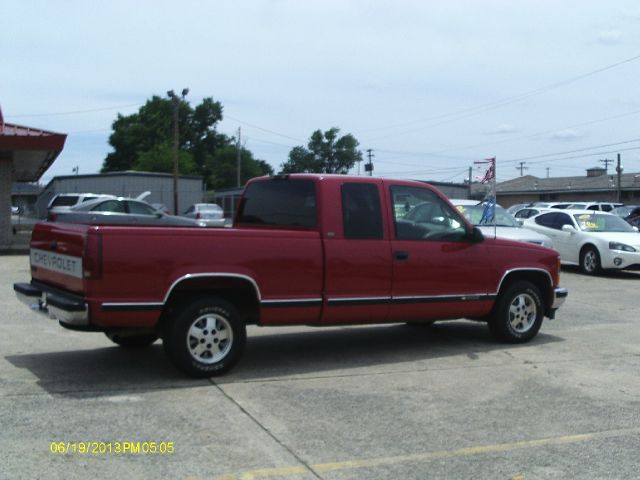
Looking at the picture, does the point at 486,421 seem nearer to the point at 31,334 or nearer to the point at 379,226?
the point at 379,226

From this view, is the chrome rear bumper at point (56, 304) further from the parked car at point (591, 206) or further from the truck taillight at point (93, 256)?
the parked car at point (591, 206)

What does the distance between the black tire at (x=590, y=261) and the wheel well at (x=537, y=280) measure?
862cm

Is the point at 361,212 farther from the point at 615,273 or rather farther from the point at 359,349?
the point at 615,273

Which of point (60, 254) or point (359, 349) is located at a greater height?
point (60, 254)

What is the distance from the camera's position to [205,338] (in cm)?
667

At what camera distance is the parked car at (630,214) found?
3157 centimetres

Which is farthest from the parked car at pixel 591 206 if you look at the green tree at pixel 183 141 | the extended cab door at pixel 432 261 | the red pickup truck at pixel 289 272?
the green tree at pixel 183 141

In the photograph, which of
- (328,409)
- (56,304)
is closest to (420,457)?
(328,409)

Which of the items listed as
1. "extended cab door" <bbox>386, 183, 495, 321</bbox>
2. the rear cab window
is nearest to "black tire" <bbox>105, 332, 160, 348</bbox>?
the rear cab window

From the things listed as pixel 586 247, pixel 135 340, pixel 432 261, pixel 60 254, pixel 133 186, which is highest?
pixel 133 186

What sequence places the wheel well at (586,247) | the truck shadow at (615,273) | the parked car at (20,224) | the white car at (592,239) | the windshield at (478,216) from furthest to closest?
1. the parked car at (20,224)
2. the wheel well at (586,247)
3. the truck shadow at (615,273)
4. the white car at (592,239)
5. the windshield at (478,216)

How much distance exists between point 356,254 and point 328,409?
182cm

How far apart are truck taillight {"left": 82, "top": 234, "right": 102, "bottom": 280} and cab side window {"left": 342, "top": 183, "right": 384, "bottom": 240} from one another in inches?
92.9

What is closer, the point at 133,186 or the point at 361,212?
the point at 361,212
